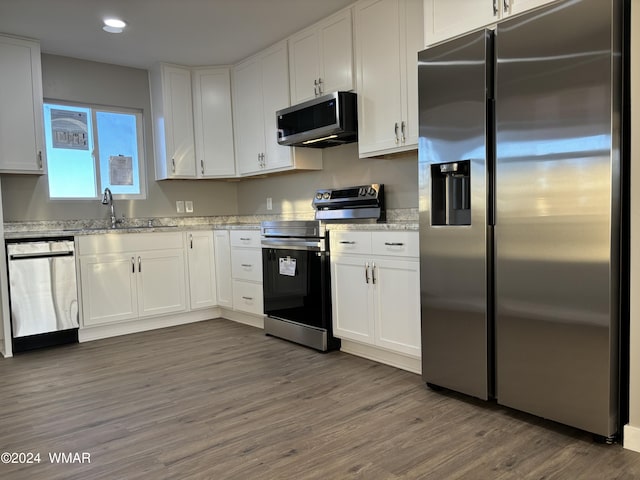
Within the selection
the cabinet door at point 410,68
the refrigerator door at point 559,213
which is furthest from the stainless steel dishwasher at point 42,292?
the refrigerator door at point 559,213

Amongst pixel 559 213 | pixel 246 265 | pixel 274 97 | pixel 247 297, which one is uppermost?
pixel 274 97

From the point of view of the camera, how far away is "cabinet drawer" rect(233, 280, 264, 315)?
4090 millimetres

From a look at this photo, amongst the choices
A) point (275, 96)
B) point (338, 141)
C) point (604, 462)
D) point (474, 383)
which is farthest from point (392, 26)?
point (604, 462)

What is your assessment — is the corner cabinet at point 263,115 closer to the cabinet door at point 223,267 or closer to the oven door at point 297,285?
the cabinet door at point 223,267

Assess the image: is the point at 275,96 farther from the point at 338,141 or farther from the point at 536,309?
the point at 536,309

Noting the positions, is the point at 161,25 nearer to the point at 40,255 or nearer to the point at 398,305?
the point at 40,255

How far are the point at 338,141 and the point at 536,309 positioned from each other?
220cm

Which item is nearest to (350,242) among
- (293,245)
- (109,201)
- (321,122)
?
(293,245)

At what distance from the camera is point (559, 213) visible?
1.97m

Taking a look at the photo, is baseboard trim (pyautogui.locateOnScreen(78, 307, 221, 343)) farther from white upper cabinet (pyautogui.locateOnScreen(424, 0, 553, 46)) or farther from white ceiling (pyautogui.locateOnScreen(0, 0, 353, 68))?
white upper cabinet (pyautogui.locateOnScreen(424, 0, 553, 46))

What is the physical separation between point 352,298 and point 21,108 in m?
3.06

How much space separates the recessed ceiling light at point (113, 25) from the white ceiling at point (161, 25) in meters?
0.05

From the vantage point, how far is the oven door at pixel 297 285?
3332 mm

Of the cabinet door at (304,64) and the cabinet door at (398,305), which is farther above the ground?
the cabinet door at (304,64)
